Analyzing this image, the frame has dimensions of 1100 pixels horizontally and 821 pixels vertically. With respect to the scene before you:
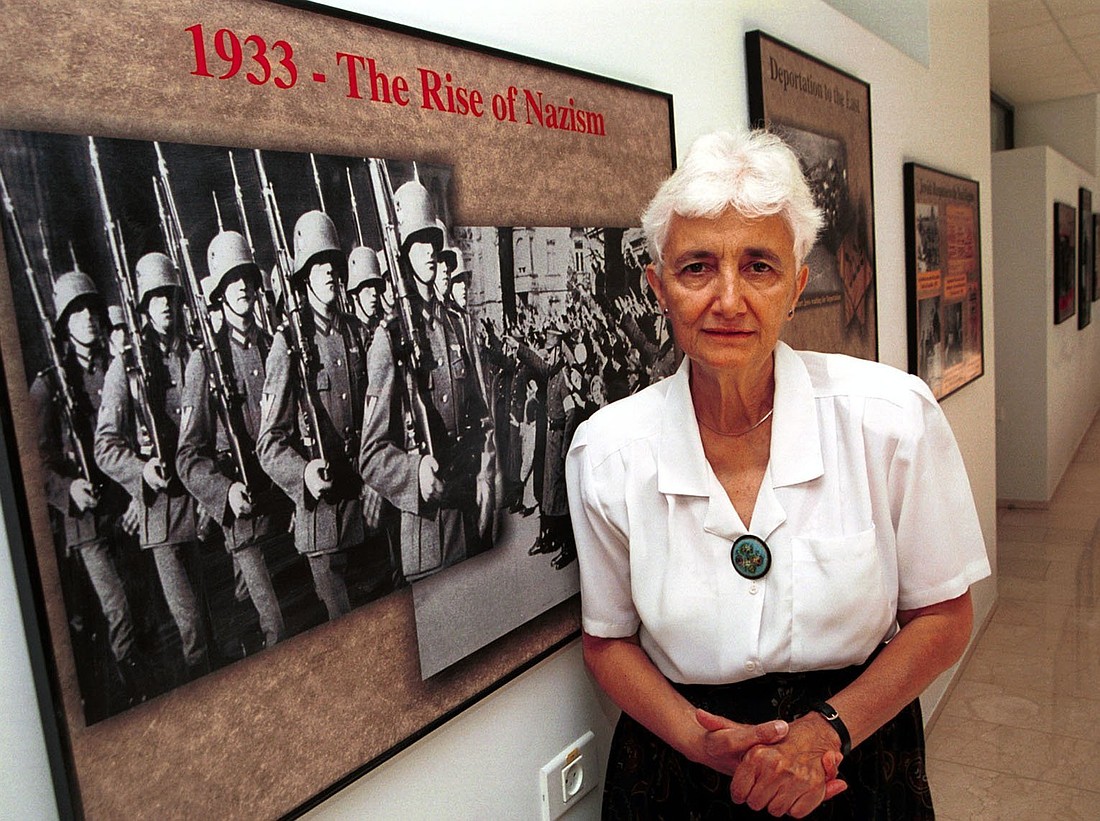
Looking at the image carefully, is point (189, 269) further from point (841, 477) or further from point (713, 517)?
point (841, 477)

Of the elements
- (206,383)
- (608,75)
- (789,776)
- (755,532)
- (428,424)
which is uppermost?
(608,75)

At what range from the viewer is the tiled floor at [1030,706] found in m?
3.06

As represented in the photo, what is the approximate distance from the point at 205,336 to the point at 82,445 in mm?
172

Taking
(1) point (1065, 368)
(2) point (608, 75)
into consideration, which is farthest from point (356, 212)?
(1) point (1065, 368)

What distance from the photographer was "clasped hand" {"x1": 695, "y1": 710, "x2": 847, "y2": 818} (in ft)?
4.36

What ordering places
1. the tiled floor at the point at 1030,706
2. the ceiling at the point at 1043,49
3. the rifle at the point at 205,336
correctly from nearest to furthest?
the rifle at the point at 205,336 < the tiled floor at the point at 1030,706 < the ceiling at the point at 1043,49

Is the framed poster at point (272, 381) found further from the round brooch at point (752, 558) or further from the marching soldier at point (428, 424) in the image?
the round brooch at point (752, 558)

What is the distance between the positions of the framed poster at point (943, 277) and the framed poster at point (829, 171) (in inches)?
15.7

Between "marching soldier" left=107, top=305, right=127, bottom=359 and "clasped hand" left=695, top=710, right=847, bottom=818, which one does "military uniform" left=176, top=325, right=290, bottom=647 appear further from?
"clasped hand" left=695, top=710, right=847, bottom=818

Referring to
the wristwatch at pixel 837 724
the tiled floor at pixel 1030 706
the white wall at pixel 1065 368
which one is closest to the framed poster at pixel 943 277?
the tiled floor at pixel 1030 706

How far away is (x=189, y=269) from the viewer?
36.4 inches

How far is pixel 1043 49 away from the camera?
7.27 m

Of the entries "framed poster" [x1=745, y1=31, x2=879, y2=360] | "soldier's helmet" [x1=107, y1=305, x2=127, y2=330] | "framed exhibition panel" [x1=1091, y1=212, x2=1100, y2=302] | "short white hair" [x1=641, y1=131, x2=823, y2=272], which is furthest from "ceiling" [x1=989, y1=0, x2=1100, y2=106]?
"soldier's helmet" [x1=107, y1=305, x2=127, y2=330]

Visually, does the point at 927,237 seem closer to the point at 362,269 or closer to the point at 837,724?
the point at 837,724
